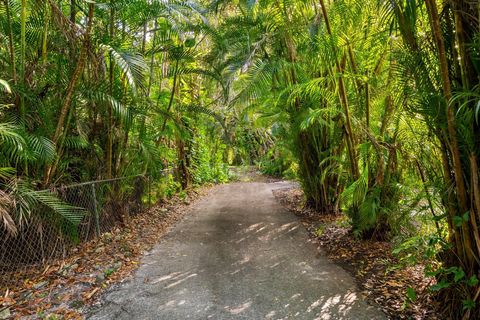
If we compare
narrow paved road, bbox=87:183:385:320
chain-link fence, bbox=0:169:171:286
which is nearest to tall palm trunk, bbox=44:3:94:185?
chain-link fence, bbox=0:169:171:286

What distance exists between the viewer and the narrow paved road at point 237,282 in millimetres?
2699

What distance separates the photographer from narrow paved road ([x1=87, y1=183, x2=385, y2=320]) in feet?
8.86

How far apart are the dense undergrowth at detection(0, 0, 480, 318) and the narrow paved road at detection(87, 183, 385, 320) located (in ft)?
2.60

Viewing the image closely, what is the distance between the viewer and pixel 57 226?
366cm

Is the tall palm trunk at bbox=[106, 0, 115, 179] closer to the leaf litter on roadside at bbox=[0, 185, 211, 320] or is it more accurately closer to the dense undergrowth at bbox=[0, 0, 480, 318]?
the dense undergrowth at bbox=[0, 0, 480, 318]

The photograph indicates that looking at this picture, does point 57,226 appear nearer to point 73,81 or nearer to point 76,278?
point 76,278

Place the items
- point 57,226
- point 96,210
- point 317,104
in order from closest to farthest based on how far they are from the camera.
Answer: point 57,226 < point 96,210 < point 317,104

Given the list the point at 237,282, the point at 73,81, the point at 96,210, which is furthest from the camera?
the point at 96,210

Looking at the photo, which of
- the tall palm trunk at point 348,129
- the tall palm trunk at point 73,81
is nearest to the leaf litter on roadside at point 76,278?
the tall palm trunk at point 73,81

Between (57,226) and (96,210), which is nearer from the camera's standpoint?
(57,226)

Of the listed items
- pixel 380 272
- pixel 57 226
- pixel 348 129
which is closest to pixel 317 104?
pixel 348 129

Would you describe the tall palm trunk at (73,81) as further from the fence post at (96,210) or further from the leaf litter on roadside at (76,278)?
the leaf litter on roadside at (76,278)

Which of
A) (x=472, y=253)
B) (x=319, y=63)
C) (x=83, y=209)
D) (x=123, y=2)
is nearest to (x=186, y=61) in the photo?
(x=123, y=2)

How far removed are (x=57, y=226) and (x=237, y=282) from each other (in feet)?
7.27
